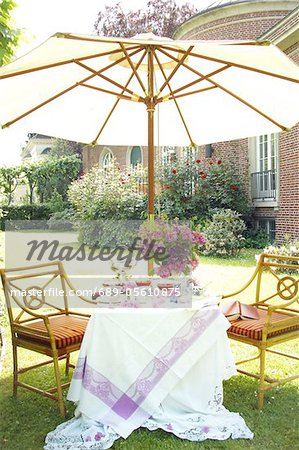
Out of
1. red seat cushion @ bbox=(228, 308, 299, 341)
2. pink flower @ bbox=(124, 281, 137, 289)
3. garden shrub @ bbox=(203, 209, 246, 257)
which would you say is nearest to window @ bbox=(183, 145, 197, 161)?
garden shrub @ bbox=(203, 209, 246, 257)

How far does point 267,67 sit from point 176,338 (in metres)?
1.91

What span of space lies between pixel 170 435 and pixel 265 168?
11237 mm

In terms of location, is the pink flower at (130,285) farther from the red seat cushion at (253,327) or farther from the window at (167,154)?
the window at (167,154)

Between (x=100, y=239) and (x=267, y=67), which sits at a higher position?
(x=267, y=67)

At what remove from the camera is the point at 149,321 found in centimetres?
323

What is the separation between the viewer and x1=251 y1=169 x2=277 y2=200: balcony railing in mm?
13031

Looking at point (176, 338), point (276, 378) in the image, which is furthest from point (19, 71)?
point (276, 378)

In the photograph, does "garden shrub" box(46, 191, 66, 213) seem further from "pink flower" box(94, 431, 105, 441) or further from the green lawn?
"pink flower" box(94, 431, 105, 441)

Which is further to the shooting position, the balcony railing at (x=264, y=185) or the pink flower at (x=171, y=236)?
the balcony railing at (x=264, y=185)

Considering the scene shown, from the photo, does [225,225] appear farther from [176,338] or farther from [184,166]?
[176,338]

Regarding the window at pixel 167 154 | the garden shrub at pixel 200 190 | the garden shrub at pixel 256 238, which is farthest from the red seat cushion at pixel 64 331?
the window at pixel 167 154

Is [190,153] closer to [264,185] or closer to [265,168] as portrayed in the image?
[265,168]

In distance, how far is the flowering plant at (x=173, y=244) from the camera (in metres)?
3.26

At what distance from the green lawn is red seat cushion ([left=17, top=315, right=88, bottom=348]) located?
0.53 m
